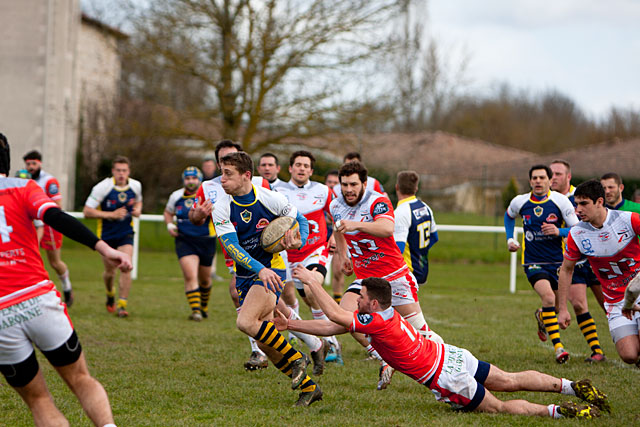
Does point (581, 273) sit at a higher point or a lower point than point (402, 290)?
higher

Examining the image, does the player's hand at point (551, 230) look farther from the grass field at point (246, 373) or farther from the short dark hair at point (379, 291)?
the short dark hair at point (379, 291)

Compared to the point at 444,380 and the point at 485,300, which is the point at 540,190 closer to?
the point at 444,380

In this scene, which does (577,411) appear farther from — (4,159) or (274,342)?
(4,159)

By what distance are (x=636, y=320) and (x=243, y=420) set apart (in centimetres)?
383

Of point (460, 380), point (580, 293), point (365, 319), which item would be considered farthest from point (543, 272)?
point (365, 319)

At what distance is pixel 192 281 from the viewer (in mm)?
9984

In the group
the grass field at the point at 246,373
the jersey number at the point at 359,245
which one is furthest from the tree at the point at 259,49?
the jersey number at the point at 359,245

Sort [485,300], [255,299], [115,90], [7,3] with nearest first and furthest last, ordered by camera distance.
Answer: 1. [255,299]
2. [485,300]
3. [7,3]
4. [115,90]

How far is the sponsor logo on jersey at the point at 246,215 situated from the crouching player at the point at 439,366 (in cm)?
97

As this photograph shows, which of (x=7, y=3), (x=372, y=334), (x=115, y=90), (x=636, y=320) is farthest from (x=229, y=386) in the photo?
(x=115, y=90)

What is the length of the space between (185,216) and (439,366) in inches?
232

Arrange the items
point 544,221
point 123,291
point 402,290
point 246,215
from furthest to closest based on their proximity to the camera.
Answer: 1. point 123,291
2. point 544,221
3. point 402,290
4. point 246,215

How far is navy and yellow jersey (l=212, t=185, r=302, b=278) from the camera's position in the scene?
5.62 metres

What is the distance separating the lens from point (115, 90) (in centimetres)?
3216
